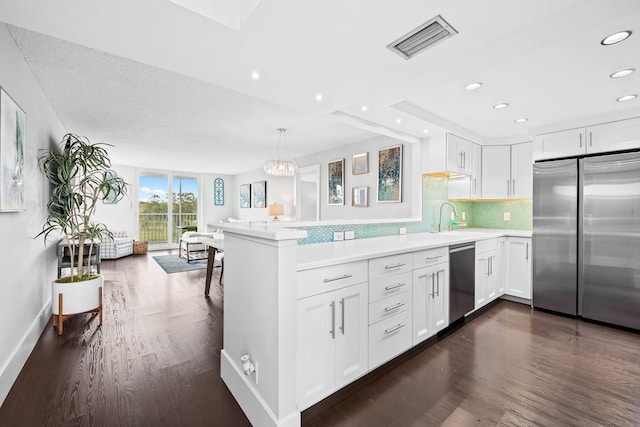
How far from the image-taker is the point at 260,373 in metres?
1.54

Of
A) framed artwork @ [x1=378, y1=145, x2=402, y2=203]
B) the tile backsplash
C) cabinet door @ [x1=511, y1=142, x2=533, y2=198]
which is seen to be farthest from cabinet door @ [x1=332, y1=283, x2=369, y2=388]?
cabinet door @ [x1=511, y1=142, x2=533, y2=198]

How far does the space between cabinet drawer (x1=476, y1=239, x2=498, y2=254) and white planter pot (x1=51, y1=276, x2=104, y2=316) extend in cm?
395

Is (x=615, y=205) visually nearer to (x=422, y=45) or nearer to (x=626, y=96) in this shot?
(x=626, y=96)

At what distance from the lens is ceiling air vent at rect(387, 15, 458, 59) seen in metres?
1.47

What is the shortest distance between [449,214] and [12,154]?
4.52 meters

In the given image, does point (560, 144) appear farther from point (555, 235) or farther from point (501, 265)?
point (501, 265)

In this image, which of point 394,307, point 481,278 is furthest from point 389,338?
point 481,278

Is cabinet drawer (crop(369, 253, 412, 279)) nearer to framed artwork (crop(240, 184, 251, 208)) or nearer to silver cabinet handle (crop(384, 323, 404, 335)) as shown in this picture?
silver cabinet handle (crop(384, 323, 404, 335))

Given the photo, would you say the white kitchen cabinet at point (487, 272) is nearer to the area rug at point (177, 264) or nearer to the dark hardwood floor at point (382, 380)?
the dark hardwood floor at point (382, 380)

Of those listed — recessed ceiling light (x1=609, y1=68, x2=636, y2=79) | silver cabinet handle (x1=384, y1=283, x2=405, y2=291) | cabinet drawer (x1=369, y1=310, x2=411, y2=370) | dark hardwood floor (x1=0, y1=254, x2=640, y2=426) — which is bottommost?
dark hardwood floor (x1=0, y1=254, x2=640, y2=426)

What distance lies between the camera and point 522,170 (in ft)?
12.3

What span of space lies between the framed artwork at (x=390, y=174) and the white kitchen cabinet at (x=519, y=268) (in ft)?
4.95

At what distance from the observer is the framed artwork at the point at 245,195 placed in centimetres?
861

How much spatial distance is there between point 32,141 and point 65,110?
45.6 inches
